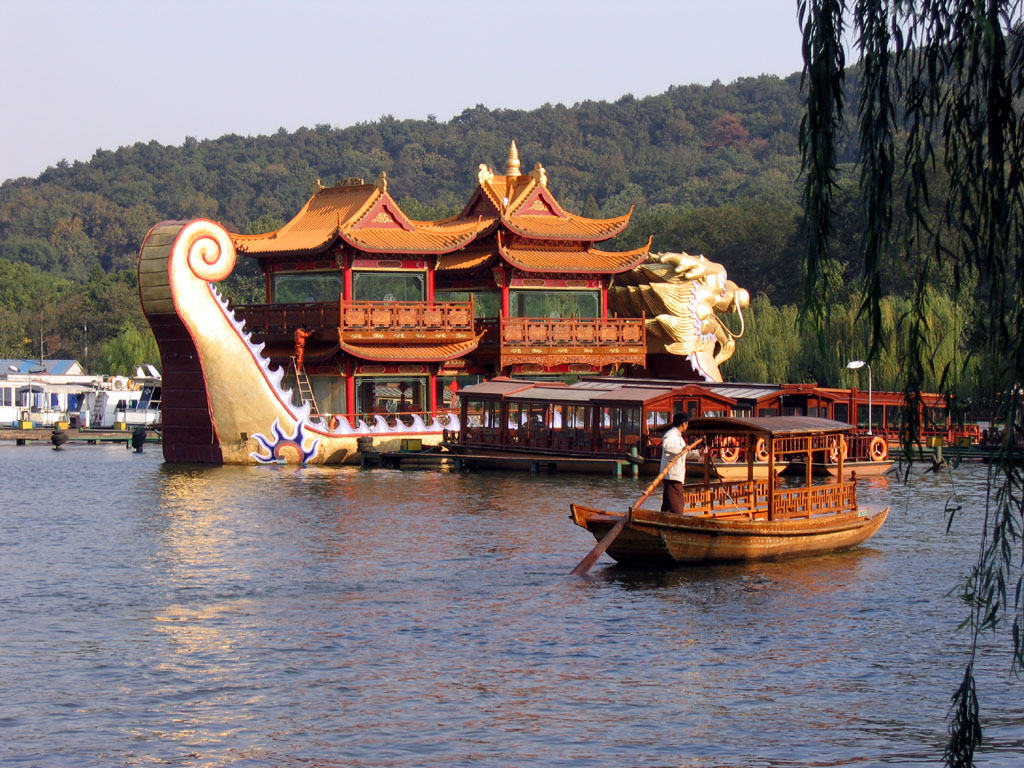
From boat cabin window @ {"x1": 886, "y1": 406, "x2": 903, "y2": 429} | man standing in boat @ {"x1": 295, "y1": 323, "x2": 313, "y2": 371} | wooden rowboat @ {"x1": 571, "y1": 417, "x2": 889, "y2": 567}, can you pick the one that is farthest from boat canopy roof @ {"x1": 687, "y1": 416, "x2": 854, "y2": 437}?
man standing in boat @ {"x1": 295, "y1": 323, "x2": 313, "y2": 371}

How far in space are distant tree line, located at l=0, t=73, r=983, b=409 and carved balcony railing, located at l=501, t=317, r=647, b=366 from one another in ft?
100

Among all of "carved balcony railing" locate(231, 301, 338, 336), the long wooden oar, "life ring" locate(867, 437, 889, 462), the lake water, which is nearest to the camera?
the lake water

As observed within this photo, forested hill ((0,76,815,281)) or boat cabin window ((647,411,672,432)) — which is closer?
boat cabin window ((647,411,672,432))

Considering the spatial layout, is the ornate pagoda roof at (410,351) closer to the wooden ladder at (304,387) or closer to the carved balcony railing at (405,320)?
the carved balcony railing at (405,320)

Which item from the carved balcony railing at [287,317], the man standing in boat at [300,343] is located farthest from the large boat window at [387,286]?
the man standing in boat at [300,343]

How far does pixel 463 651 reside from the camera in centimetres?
1670

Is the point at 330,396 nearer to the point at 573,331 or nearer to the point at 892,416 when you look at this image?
the point at 573,331

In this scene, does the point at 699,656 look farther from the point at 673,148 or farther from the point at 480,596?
the point at 673,148

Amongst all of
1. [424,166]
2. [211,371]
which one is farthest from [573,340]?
[424,166]

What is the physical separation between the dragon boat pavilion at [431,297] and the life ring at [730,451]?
33.9 ft

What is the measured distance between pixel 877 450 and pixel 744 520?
16.7 meters

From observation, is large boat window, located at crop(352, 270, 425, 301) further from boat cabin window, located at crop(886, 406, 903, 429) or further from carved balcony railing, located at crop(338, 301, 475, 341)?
boat cabin window, located at crop(886, 406, 903, 429)

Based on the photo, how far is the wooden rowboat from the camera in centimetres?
2075

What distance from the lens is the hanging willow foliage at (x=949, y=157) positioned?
337 inches
